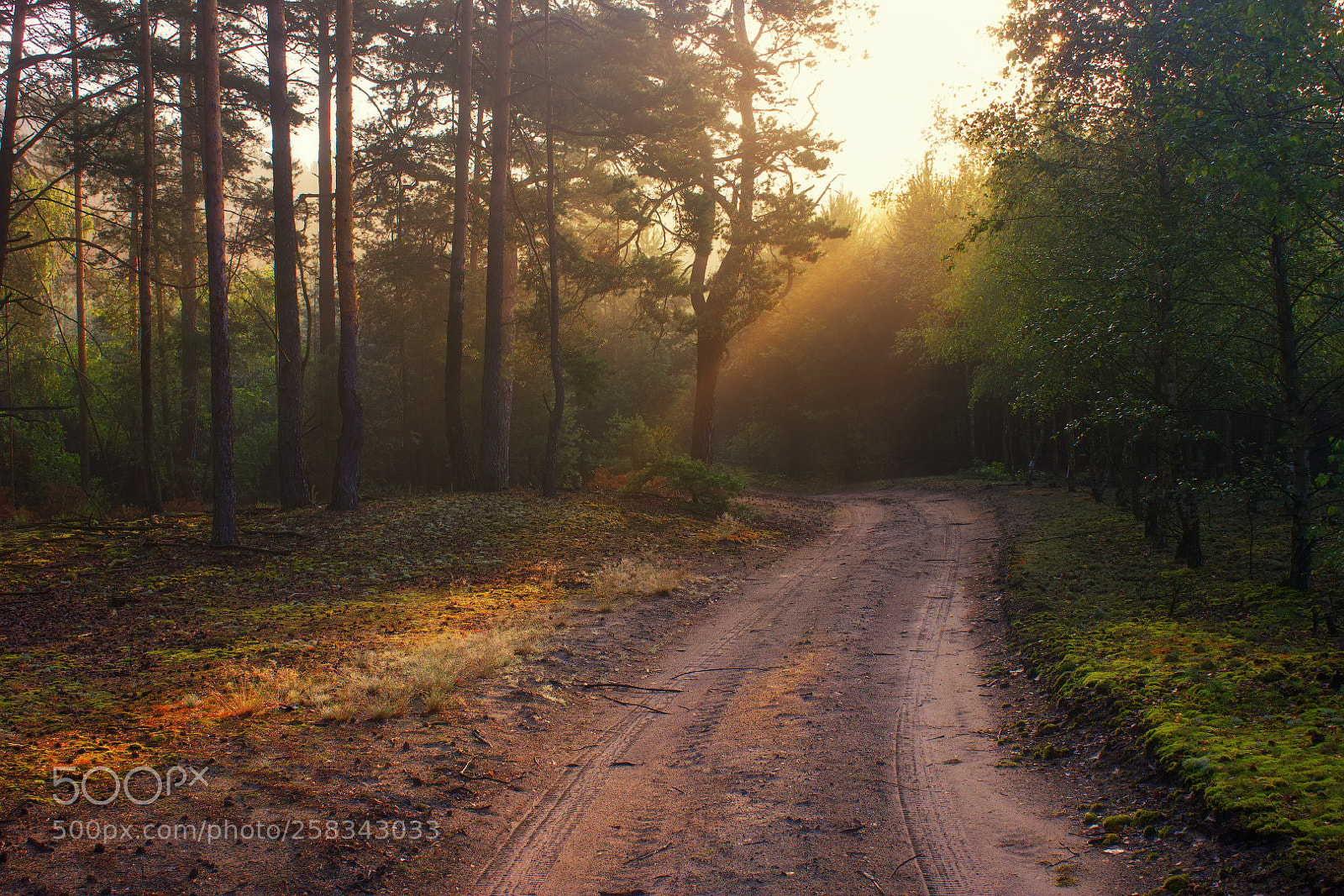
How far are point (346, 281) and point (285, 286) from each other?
1.95 m

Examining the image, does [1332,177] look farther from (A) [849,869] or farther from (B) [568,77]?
(B) [568,77]

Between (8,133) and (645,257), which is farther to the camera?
(645,257)

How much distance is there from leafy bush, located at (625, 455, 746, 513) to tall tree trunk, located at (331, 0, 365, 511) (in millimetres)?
6825

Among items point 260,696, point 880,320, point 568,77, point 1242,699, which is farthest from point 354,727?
point 880,320

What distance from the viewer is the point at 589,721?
6070 mm

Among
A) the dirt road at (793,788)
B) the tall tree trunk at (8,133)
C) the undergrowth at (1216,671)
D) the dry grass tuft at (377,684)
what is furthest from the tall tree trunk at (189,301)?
→ the undergrowth at (1216,671)

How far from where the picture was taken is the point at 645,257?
21.3 metres

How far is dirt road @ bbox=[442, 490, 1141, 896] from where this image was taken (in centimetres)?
375

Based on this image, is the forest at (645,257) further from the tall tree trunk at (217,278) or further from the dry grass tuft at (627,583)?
the dry grass tuft at (627,583)

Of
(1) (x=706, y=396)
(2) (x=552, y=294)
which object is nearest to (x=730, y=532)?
(2) (x=552, y=294)

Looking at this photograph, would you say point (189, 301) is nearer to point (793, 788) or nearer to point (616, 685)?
point (616, 685)

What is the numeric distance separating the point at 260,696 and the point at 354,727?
36.8 inches

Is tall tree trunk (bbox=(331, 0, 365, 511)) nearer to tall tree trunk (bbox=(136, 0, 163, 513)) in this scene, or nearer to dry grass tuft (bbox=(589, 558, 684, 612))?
tall tree trunk (bbox=(136, 0, 163, 513))

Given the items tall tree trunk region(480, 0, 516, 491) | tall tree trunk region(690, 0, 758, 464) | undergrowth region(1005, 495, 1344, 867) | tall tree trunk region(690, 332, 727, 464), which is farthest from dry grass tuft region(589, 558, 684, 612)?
tall tree trunk region(690, 332, 727, 464)
